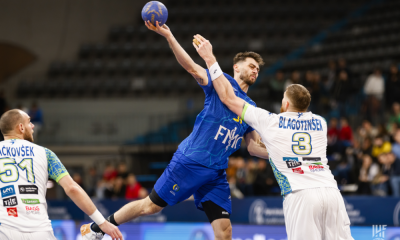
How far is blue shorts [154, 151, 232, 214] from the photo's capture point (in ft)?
16.7

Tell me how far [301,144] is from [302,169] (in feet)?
0.74

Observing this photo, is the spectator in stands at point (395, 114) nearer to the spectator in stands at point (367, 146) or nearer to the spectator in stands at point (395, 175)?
the spectator in stands at point (367, 146)

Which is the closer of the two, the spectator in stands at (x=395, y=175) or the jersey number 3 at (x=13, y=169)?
the jersey number 3 at (x=13, y=169)

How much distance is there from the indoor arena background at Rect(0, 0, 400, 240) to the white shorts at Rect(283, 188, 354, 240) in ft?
20.0

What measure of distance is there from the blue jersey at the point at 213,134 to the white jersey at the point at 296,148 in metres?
0.69

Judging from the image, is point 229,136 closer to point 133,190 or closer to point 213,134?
point 213,134

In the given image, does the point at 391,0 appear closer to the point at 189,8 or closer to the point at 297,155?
the point at 189,8

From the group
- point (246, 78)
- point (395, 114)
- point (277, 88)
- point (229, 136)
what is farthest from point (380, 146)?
point (229, 136)

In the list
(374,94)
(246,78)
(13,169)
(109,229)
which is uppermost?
(374,94)

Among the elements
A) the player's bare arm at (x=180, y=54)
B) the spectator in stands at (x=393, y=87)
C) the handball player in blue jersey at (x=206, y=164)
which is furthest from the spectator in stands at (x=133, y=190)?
the player's bare arm at (x=180, y=54)

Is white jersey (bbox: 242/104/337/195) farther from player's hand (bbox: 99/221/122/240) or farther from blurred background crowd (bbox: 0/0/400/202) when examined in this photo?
blurred background crowd (bbox: 0/0/400/202)

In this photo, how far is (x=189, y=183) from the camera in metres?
5.10

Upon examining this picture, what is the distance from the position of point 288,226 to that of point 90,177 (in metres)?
13.4

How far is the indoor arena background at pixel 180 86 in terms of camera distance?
12.0 m
